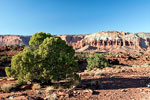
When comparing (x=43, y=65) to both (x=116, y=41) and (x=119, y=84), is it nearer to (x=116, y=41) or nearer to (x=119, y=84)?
(x=119, y=84)

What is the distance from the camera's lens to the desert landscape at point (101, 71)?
920cm

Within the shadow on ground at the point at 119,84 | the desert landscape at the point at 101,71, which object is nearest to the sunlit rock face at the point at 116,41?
the desert landscape at the point at 101,71

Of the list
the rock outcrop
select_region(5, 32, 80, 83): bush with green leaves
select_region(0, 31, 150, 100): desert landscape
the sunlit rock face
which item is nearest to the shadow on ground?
select_region(0, 31, 150, 100): desert landscape

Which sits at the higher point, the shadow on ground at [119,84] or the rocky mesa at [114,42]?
the rocky mesa at [114,42]

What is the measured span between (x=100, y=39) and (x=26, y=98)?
502ft

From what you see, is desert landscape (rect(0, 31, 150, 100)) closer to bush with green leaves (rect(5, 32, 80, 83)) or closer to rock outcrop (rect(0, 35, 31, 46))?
rock outcrop (rect(0, 35, 31, 46))

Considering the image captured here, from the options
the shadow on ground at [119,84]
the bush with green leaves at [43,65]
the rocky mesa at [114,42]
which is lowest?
the shadow on ground at [119,84]

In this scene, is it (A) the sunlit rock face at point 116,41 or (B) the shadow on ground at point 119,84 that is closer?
(B) the shadow on ground at point 119,84

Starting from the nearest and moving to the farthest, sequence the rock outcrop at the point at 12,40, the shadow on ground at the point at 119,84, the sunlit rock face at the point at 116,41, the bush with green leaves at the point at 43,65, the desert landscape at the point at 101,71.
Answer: the desert landscape at the point at 101,71 → the bush with green leaves at the point at 43,65 → the shadow on ground at the point at 119,84 → the sunlit rock face at the point at 116,41 → the rock outcrop at the point at 12,40

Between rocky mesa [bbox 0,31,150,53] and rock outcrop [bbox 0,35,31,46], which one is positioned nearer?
rocky mesa [bbox 0,31,150,53]

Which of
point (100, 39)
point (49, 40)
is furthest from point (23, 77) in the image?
point (100, 39)

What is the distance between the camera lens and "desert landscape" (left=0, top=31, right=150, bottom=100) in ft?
30.2

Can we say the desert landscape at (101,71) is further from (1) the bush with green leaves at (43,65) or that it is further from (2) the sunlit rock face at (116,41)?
(1) the bush with green leaves at (43,65)

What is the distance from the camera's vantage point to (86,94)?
9.28 metres
